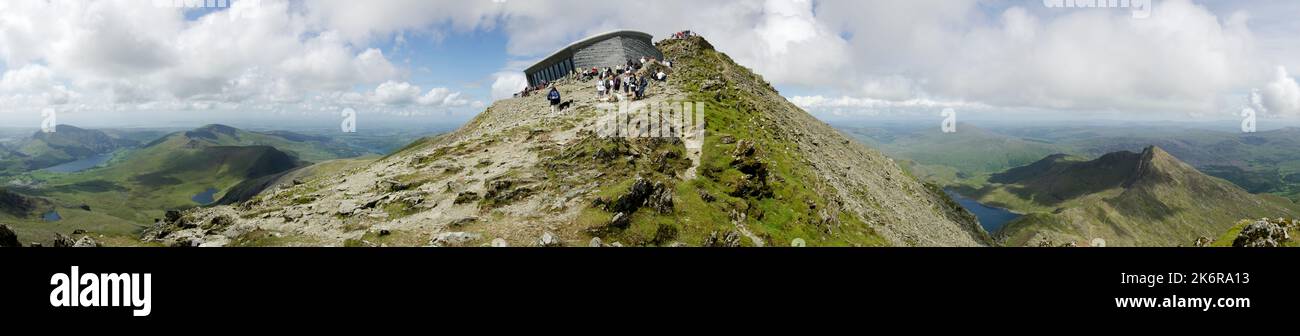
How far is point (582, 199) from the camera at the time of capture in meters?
22.6

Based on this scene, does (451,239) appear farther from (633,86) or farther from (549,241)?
(633,86)

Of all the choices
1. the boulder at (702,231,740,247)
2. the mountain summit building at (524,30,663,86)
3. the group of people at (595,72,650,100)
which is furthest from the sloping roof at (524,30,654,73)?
the boulder at (702,231,740,247)

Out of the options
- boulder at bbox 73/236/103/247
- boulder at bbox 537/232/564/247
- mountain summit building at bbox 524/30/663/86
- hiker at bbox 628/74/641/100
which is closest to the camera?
boulder at bbox 73/236/103/247

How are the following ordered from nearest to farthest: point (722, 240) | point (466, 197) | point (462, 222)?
1. point (462, 222)
2. point (722, 240)
3. point (466, 197)

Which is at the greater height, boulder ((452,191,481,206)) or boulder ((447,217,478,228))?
boulder ((452,191,481,206))

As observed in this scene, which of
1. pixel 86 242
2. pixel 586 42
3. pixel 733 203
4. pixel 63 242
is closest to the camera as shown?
pixel 86 242

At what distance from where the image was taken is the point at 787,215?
26.3 meters

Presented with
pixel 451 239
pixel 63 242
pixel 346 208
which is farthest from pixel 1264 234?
pixel 63 242

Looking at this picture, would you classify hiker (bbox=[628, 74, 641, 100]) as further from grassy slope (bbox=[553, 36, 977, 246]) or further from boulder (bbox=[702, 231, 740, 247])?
boulder (bbox=[702, 231, 740, 247])

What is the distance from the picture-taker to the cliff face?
19.9 m
